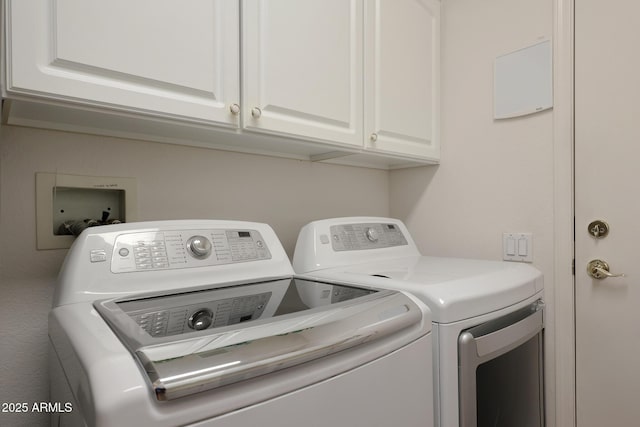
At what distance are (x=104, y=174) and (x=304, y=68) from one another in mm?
693

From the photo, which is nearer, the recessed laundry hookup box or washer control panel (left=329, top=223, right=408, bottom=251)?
the recessed laundry hookup box

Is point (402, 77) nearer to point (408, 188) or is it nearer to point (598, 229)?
point (408, 188)

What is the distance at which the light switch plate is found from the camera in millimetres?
1379

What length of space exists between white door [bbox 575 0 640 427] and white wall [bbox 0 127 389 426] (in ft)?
3.18

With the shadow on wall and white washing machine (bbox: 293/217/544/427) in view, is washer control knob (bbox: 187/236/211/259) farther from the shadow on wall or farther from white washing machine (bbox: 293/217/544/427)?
the shadow on wall

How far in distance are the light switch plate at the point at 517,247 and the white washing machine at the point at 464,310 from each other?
0.24 metres

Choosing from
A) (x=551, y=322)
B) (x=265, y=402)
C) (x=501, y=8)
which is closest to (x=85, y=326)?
(x=265, y=402)

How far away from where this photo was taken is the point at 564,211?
1288 millimetres

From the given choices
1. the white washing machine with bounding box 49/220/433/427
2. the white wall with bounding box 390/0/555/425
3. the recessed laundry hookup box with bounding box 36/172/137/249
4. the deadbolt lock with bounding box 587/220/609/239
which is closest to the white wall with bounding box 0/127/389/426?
the recessed laundry hookup box with bounding box 36/172/137/249

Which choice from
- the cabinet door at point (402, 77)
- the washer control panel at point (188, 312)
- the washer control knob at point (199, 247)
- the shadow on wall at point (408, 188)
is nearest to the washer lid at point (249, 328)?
the washer control panel at point (188, 312)

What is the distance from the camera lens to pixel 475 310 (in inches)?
34.1

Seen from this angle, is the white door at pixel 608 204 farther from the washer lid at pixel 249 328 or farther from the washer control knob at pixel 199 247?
the washer control knob at pixel 199 247

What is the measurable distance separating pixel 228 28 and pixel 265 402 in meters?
0.91

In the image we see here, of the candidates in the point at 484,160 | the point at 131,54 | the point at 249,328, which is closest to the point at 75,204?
the point at 131,54
